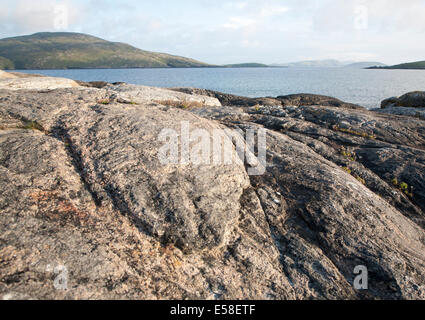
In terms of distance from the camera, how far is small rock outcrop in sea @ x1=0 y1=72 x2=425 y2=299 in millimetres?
5637

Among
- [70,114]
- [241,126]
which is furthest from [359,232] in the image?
[70,114]

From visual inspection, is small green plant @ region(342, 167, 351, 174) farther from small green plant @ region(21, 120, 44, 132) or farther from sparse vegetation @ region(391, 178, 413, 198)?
small green plant @ region(21, 120, 44, 132)

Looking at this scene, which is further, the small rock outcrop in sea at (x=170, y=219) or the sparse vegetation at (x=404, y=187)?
the sparse vegetation at (x=404, y=187)

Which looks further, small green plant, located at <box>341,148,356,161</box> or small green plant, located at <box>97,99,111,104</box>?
small green plant, located at <box>341,148,356,161</box>

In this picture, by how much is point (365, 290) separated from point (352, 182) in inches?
171

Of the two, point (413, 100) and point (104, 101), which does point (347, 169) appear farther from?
point (413, 100)

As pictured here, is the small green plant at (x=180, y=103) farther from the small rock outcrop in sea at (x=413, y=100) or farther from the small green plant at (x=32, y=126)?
the small rock outcrop in sea at (x=413, y=100)

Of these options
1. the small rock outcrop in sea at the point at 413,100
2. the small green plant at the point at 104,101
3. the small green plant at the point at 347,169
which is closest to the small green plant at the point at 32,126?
the small green plant at the point at 104,101

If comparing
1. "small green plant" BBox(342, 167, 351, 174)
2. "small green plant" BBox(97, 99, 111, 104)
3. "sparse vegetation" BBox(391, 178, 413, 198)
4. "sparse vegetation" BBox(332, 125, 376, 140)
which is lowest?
"sparse vegetation" BBox(391, 178, 413, 198)

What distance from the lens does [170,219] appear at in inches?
263

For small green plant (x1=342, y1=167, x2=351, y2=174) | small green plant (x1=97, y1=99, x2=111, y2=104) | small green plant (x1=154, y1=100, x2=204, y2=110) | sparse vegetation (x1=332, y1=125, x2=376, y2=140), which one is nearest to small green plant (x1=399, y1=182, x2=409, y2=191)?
small green plant (x1=342, y1=167, x2=351, y2=174)

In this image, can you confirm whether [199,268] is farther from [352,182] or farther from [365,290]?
[352,182]

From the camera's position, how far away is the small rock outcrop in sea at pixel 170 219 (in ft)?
18.5

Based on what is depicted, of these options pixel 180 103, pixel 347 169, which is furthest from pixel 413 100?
pixel 180 103
